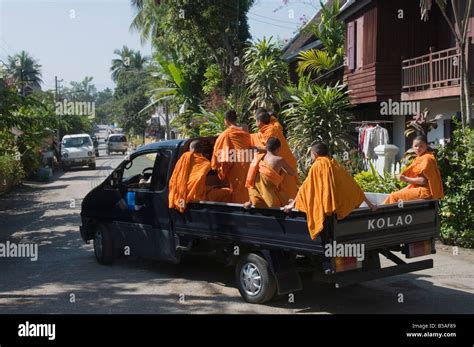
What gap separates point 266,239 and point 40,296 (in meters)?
2.95

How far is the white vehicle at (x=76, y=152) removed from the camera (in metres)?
33.0

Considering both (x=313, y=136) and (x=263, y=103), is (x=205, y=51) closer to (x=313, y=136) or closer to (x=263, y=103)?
(x=263, y=103)

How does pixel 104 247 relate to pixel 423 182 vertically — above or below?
below

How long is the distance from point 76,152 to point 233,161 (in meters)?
25.9

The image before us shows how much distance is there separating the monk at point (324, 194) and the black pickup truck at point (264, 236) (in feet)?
0.29

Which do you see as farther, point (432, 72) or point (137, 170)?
point (432, 72)

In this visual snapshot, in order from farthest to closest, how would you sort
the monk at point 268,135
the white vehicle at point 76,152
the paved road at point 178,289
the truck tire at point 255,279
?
the white vehicle at point 76,152, the monk at point 268,135, the paved road at point 178,289, the truck tire at point 255,279

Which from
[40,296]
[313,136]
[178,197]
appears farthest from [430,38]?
[40,296]

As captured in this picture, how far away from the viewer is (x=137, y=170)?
31.7 ft

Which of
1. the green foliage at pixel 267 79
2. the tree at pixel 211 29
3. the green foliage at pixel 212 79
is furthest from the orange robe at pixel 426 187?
the green foliage at pixel 212 79

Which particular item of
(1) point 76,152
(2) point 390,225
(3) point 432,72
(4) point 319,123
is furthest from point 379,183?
(1) point 76,152

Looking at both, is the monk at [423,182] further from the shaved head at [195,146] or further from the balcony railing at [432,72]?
the balcony railing at [432,72]

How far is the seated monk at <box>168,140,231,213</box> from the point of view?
8.01m

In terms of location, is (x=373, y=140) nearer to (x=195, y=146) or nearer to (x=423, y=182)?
(x=423, y=182)
